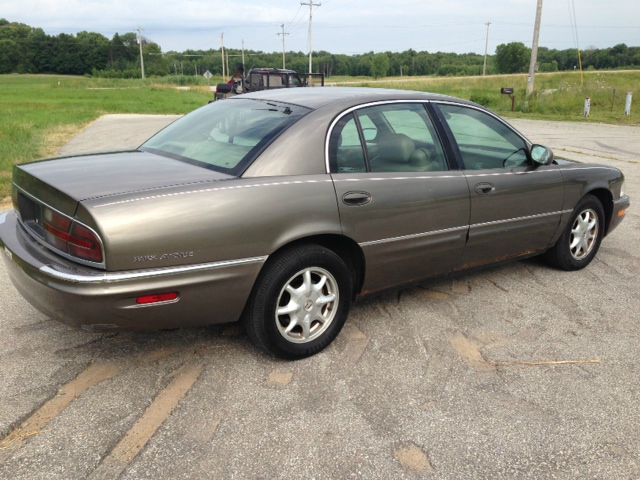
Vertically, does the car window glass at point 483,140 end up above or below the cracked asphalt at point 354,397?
above

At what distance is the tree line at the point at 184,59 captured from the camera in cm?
10106

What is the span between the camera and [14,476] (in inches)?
88.4

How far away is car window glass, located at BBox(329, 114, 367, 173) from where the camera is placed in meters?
3.26

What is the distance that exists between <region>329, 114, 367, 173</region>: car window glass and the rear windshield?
9.7 inches

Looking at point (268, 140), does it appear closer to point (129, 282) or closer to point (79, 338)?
point (129, 282)

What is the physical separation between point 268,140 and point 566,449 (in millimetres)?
2120

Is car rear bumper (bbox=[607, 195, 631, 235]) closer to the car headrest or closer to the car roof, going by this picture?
the car roof

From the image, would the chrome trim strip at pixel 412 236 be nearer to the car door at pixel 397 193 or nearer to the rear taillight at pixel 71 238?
the car door at pixel 397 193

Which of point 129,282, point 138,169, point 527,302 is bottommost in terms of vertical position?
point 527,302

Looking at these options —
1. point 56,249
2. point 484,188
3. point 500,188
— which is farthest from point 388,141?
point 56,249

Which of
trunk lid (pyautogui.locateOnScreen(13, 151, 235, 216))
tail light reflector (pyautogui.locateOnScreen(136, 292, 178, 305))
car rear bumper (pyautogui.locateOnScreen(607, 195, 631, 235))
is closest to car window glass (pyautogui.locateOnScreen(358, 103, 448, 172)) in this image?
trunk lid (pyautogui.locateOnScreen(13, 151, 235, 216))

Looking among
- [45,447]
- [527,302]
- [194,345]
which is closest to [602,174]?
[527,302]

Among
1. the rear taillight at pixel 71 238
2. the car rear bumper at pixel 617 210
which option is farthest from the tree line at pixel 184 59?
the rear taillight at pixel 71 238

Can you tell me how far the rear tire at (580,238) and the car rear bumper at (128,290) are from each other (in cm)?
296
